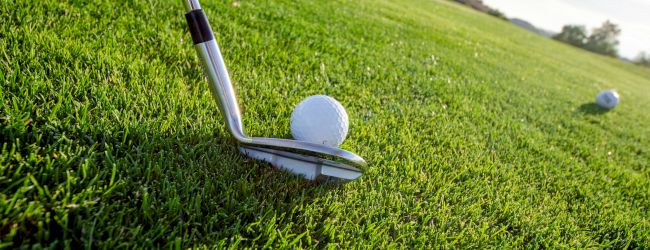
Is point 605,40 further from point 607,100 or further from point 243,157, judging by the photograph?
point 243,157

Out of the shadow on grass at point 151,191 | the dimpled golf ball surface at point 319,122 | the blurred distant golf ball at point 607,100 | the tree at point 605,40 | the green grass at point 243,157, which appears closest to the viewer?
the shadow on grass at point 151,191

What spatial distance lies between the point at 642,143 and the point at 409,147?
15.8 ft

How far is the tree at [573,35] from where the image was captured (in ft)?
174

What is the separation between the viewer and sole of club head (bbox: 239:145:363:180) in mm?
1780

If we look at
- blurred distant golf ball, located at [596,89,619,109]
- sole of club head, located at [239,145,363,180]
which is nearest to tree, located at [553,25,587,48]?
blurred distant golf ball, located at [596,89,619,109]

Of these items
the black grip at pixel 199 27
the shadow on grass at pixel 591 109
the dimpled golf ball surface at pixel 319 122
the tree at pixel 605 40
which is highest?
the tree at pixel 605 40

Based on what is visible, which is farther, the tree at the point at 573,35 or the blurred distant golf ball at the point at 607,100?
the tree at the point at 573,35

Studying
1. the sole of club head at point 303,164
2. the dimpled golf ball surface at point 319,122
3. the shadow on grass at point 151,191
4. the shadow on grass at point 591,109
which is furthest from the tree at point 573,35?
the shadow on grass at point 151,191

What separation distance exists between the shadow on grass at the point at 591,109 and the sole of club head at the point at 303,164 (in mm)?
6085

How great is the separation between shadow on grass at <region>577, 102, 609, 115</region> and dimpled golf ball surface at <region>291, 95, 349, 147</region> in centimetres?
576

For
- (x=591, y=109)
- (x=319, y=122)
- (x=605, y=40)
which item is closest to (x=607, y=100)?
(x=591, y=109)

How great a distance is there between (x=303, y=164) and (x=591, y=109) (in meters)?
6.87

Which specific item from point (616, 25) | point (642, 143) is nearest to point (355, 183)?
point (642, 143)

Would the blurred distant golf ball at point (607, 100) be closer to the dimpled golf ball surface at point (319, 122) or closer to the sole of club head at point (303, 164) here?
the dimpled golf ball surface at point (319, 122)
